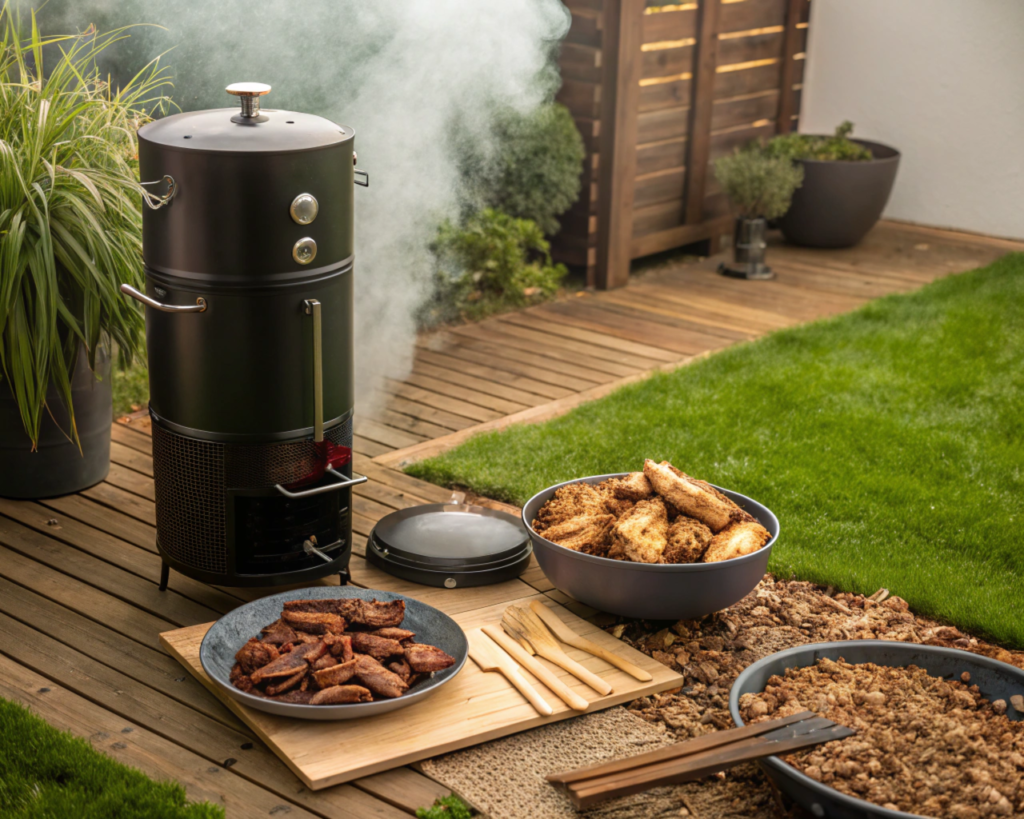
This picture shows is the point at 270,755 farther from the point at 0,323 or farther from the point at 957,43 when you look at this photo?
the point at 957,43

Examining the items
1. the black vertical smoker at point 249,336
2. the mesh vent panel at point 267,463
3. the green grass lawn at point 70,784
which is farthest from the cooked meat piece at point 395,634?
the green grass lawn at point 70,784

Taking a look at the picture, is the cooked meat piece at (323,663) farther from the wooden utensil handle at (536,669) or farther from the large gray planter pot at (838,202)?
the large gray planter pot at (838,202)

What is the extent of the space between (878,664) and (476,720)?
0.84 meters

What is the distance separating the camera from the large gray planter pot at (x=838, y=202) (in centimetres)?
626

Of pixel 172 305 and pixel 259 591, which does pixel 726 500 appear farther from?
pixel 172 305

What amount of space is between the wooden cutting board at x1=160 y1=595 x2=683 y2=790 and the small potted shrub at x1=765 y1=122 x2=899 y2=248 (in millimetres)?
4273

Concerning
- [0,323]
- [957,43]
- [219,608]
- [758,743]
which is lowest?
[219,608]

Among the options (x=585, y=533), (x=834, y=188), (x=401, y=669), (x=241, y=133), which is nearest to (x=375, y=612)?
(x=401, y=669)

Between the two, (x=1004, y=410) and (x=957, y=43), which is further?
(x=957, y=43)

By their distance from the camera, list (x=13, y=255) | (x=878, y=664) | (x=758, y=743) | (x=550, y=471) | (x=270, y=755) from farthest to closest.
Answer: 1. (x=550, y=471)
2. (x=13, y=255)
3. (x=878, y=664)
4. (x=270, y=755)
5. (x=758, y=743)

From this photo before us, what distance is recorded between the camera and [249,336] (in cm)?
253

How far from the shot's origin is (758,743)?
2.06 metres

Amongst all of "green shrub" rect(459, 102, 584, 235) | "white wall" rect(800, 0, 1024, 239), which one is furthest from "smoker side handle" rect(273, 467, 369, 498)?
"white wall" rect(800, 0, 1024, 239)

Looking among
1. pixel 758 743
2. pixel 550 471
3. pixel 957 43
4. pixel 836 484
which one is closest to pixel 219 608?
pixel 550 471
